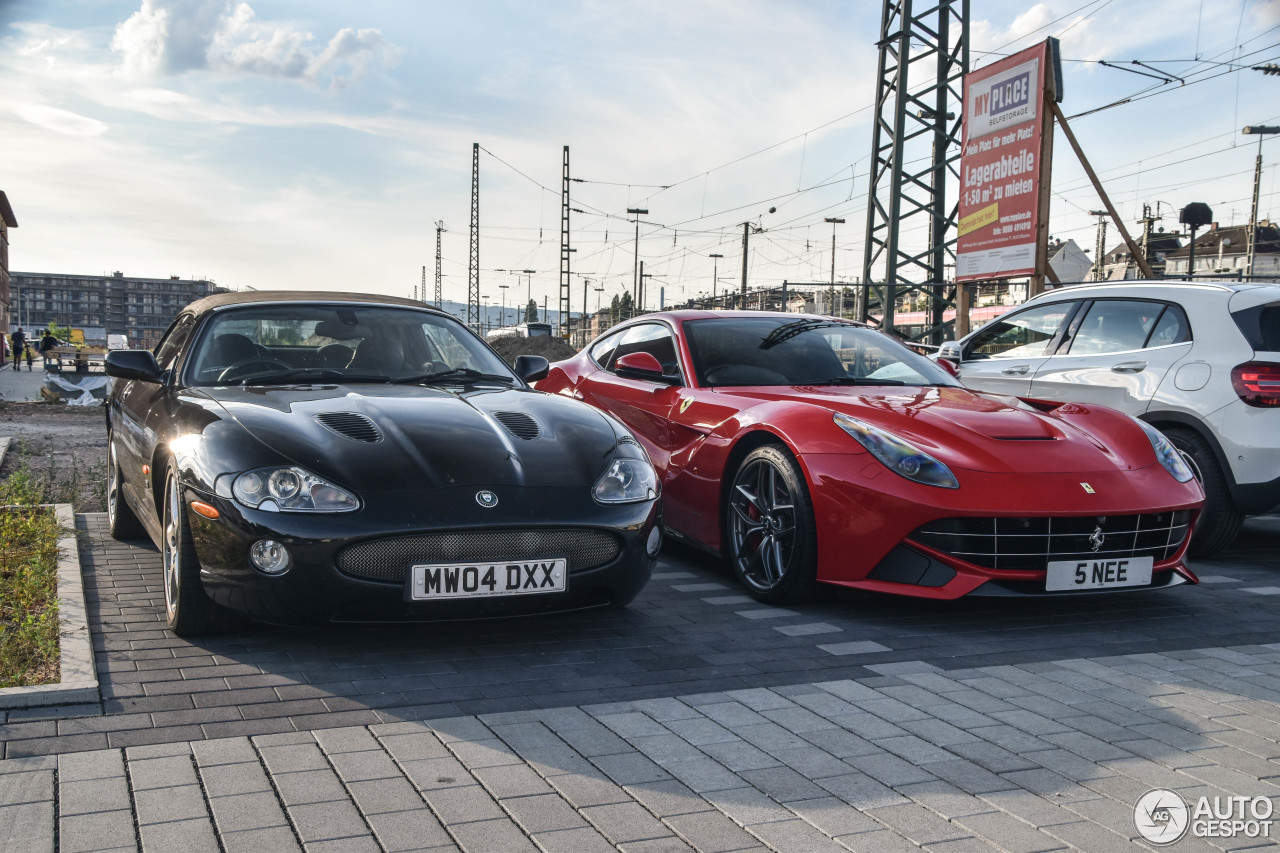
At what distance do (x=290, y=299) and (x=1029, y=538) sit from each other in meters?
3.61

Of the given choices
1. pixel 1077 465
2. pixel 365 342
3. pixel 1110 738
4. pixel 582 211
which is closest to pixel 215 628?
pixel 365 342

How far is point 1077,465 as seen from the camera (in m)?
4.46

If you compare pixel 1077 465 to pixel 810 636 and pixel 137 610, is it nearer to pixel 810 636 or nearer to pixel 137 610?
pixel 810 636

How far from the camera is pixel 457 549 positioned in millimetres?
3637

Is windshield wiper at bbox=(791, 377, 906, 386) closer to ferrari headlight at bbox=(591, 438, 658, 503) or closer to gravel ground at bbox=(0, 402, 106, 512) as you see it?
ferrari headlight at bbox=(591, 438, 658, 503)

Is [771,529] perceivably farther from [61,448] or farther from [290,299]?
[61,448]

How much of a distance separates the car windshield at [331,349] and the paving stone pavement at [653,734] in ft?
3.67

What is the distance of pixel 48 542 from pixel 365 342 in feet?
6.66

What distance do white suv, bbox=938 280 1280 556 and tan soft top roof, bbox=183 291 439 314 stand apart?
356 centimetres

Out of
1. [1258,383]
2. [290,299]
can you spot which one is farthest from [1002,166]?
[290,299]

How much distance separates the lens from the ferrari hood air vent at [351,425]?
12.9 feet

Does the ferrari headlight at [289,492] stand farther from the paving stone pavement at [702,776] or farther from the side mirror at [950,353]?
the side mirror at [950,353]

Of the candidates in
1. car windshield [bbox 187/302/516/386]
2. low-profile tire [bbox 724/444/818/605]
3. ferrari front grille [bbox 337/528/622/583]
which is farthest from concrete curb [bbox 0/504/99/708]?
low-profile tire [bbox 724/444/818/605]

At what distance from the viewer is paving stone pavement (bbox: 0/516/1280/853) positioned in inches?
95.6
